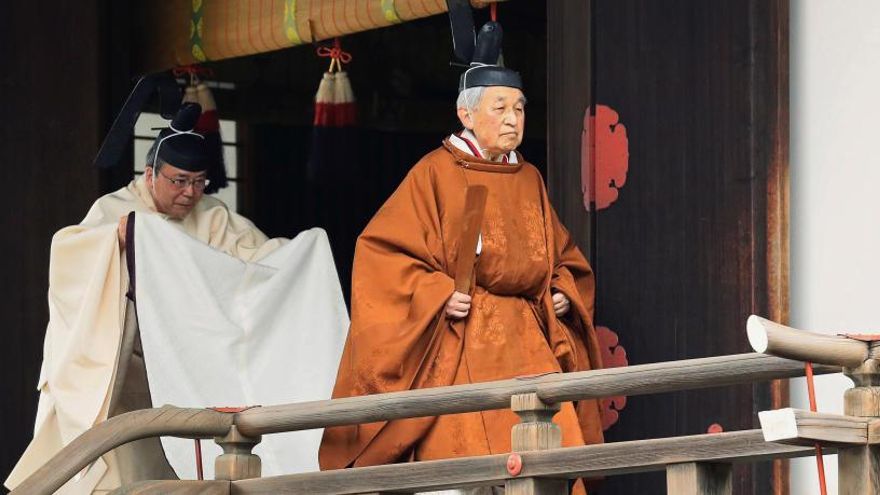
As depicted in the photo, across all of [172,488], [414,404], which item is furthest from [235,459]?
[414,404]

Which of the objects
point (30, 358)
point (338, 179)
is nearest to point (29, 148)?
point (30, 358)

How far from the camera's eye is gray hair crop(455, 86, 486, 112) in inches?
211

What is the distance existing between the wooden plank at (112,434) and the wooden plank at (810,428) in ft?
5.95

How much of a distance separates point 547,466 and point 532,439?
95mm

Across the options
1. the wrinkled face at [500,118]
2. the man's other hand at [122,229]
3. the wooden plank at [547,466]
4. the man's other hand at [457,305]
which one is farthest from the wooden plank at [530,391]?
the man's other hand at [122,229]

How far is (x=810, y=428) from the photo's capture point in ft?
11.9

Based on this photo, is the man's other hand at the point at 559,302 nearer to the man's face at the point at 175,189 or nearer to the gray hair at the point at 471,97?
the gray hair at the point at 471,97

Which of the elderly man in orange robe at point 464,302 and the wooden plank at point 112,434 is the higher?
the elderly man in orange robe at point 464,302

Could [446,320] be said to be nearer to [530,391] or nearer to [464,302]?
[464,302]

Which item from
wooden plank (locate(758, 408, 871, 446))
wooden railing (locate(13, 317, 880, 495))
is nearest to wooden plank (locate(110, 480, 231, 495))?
wooden railing (locate(13, 317, 880, 495))

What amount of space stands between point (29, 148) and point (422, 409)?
3481mm

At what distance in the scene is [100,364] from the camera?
19.2 ft

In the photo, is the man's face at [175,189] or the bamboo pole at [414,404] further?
the man's face at [175,189]

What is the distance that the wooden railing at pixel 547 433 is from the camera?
3.78m
